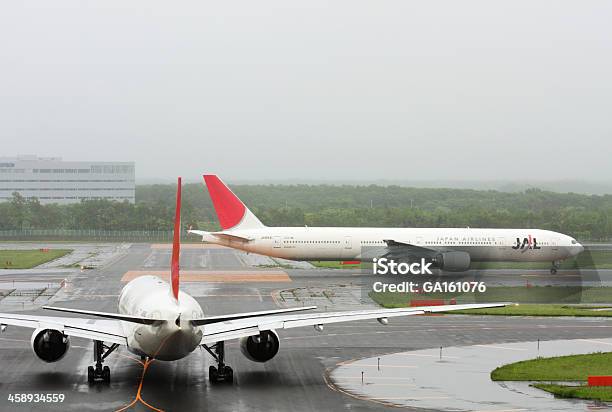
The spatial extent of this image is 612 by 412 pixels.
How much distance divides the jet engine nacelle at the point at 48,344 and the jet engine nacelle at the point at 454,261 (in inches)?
1777

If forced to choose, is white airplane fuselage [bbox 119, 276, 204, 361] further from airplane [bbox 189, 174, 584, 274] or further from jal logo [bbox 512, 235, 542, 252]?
jal logo [bbox 512, 235, 542, 252]

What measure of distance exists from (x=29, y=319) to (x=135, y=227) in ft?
384

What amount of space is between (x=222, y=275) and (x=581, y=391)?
48.0 metres

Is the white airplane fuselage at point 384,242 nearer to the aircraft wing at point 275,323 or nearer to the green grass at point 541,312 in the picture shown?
the green grass at point 541,312

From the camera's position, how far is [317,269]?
82875 mm

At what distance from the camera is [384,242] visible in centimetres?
7456

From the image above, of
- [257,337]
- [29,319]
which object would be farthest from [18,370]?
[257,337]

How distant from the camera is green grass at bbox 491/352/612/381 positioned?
32878 mm

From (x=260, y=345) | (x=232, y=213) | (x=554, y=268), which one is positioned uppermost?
(x=232, y=213)

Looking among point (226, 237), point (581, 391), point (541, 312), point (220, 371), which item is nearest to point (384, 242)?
point (226, 237)

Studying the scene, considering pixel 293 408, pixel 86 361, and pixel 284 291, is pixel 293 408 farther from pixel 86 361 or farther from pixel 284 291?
pixel 284 291

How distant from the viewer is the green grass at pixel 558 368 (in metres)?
32.9

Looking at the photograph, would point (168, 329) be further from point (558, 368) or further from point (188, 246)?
point (188, 246)

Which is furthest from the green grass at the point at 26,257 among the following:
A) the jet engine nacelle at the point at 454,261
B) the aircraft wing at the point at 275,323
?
the aircraft wing at the point at 275,323
